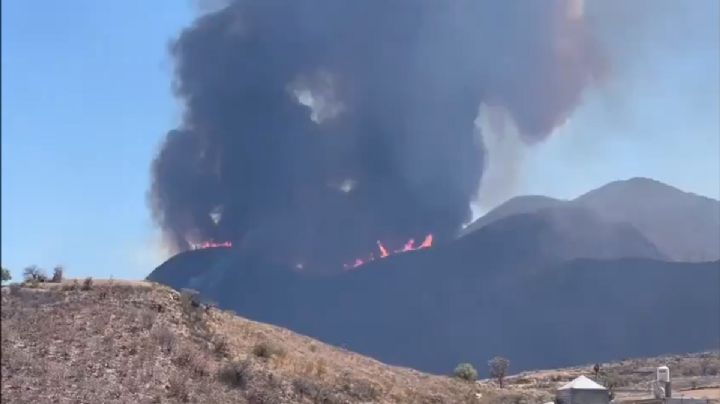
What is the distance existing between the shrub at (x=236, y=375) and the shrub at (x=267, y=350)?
11.7 feet

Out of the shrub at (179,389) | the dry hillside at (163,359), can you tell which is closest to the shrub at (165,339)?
the dry hillside at (163,359)

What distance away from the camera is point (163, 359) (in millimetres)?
33438

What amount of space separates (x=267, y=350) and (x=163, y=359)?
6249 mm

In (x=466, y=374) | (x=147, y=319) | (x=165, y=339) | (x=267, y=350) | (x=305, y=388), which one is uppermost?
(x=466, y=374)

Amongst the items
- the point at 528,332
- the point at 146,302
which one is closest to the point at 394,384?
the point at 146,302

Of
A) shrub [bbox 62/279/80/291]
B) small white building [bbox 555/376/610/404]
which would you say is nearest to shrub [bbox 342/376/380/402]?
small white building [bbox 555/376/610/404]

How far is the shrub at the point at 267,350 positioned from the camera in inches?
1510

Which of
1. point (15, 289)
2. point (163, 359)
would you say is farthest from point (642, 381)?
point (15, 289)

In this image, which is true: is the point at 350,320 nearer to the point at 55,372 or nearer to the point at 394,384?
the point at 394,384

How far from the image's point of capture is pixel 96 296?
38.9 m

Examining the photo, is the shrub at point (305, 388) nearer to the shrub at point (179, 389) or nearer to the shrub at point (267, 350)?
the shrub at point (267, 350)

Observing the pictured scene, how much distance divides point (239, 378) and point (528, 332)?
126634mm

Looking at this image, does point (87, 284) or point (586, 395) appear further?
point (87, 284)

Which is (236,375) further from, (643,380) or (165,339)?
(643,380)
